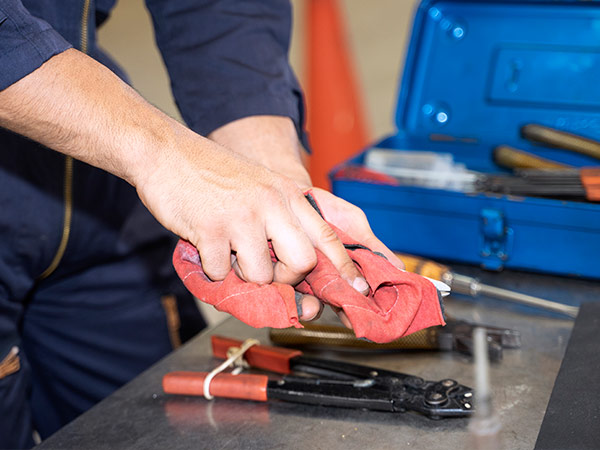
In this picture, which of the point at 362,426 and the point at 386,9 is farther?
the point at 386,9

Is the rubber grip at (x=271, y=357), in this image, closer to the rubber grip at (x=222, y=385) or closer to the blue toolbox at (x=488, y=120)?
the rubber grip at (x=222, y=385)

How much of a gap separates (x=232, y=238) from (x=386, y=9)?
8.17ft

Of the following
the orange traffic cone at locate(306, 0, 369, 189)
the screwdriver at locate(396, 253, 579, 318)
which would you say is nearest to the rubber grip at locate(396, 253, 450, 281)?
the screwdriver at locate(396, 253, 579, 318)

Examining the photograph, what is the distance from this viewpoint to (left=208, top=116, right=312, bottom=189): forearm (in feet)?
2.64

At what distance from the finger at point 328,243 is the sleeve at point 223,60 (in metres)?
0.28

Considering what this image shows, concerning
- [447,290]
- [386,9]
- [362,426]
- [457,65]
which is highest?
[386,9]

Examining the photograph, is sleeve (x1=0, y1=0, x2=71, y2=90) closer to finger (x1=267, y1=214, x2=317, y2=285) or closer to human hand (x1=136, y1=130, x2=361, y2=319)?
human hand (x1=136, y1=130, x2=361, y2=319)

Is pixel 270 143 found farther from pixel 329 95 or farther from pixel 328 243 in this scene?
pixel 329 95

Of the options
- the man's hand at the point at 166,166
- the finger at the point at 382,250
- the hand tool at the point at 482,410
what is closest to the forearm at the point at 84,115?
the man's hand at the point at 166,166

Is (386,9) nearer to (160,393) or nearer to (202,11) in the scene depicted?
(202,11)

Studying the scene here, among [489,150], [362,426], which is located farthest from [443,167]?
[362,426]

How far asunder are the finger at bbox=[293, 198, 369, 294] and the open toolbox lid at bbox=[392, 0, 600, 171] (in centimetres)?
64

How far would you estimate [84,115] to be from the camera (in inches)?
22.4

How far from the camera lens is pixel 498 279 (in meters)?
0.96
